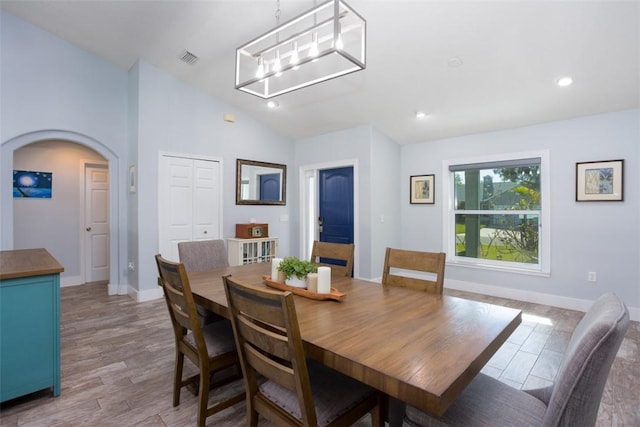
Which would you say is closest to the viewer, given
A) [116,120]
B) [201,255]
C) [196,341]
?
[196,341]

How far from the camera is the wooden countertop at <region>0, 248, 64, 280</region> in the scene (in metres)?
1.83

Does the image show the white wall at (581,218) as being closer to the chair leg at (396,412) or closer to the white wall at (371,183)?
the white wall at (371,183)

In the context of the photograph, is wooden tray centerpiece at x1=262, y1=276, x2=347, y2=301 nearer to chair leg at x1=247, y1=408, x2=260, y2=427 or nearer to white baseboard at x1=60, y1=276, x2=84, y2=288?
chair leg at x1=247, y1=408, x2=260, y2=427

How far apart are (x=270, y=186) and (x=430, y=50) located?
3311 mm

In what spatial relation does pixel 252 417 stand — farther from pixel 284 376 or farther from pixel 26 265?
pixel 26 265

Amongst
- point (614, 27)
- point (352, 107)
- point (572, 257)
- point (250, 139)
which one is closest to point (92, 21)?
point (250, 139)

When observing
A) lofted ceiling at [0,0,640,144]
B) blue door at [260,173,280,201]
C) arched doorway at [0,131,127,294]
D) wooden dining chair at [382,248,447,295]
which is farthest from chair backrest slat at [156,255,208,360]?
blue door at [260,173,280,201]

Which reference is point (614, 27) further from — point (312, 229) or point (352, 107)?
point (312, 229)

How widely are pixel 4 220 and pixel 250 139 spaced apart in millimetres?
3197

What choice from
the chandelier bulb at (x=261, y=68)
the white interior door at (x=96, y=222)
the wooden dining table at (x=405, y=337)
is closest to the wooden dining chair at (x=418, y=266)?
the wooden dining table at (x=405, y=337)

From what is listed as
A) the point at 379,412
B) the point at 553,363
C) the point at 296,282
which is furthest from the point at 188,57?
the point at 553,363

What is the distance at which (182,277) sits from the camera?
5.09ft

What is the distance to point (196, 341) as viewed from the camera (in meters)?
1.62

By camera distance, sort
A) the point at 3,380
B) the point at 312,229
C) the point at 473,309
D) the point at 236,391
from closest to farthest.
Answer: the point at 473,309 → the point at 3,380 → the point at 236,391 → the point at 312,229
